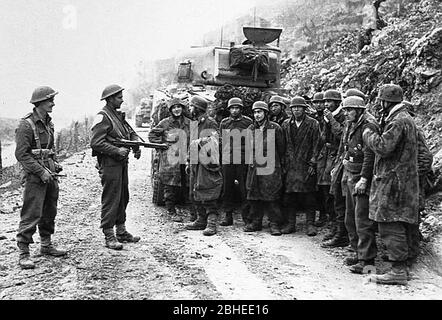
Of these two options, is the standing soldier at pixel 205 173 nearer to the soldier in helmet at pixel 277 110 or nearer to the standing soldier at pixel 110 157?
the soldier in helmet at pixel 277 110

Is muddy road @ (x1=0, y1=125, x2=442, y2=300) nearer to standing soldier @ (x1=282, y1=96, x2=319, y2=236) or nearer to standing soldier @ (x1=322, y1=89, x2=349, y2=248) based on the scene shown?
standing soldier @ (x1=322, y1=89, x2=349, y2=248)

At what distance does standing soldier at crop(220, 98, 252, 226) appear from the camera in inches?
310

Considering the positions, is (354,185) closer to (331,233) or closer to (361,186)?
(361,186)

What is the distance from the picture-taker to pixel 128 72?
54750 mm

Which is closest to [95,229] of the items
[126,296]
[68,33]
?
[126,296]

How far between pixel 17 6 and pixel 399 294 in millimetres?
42915

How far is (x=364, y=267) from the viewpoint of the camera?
5766 mm

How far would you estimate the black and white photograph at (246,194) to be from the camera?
5.25m

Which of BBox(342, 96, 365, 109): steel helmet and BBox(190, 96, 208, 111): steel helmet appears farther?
BBox(190, 96, 208, 111): steel helmet

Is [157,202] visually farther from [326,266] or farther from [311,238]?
[326,266]

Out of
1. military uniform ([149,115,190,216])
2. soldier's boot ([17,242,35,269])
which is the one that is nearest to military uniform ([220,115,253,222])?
military uniform ([149,115,190,216])

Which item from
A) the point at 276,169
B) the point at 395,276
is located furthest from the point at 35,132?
the point at 395,276

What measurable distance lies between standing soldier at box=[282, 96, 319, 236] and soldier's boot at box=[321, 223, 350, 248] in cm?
60

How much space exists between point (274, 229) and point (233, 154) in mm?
1332
